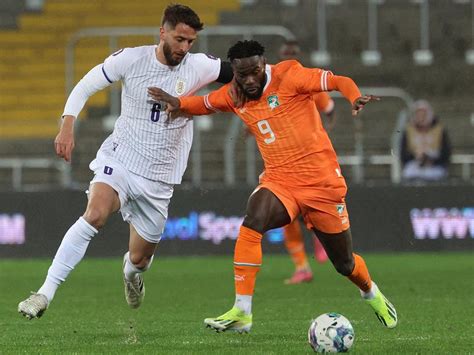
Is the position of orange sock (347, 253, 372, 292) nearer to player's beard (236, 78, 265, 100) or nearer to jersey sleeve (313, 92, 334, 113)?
player's beard (236, 78, 265, 100)

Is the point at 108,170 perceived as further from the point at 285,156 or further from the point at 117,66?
the point at 285,156

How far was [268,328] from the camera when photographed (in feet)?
31.9

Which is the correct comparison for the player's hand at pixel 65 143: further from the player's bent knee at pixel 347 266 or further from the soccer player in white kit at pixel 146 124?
the player's bent knee at pixel 347 266

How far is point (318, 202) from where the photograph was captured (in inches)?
360

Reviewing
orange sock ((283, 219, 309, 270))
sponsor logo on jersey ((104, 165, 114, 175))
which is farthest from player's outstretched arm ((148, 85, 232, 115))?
orange sock ((283, 219, 309, 270))

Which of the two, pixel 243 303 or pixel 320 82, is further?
pixel 320 82

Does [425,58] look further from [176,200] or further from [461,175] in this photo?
[176,200]

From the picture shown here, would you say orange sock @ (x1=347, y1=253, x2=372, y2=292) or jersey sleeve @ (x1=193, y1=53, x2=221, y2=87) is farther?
jersey sleeve @ (x1=193, y1=53, x2=221, y2=87)

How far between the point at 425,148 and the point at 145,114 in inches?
414

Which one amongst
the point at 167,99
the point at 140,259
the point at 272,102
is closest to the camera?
the point at 272,102

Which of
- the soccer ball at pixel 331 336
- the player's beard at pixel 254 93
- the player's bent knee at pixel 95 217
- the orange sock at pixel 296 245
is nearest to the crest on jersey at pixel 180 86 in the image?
the player's beard at pixel 254 93

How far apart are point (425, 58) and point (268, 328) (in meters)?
13.2

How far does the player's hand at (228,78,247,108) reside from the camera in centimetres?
912

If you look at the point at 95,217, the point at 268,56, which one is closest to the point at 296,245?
the point at 95,217
